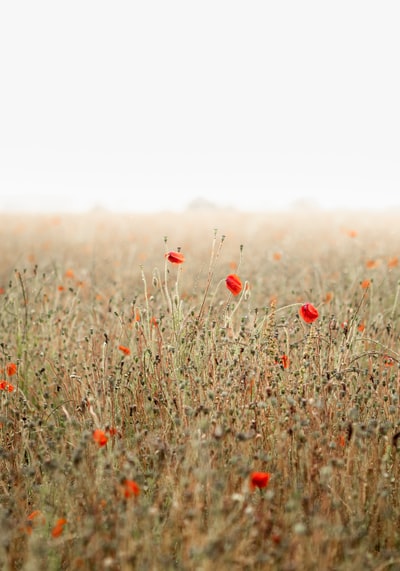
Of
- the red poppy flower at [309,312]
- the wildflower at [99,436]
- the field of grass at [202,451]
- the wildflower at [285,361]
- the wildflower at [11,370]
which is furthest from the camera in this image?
the wildflower at [11,370]

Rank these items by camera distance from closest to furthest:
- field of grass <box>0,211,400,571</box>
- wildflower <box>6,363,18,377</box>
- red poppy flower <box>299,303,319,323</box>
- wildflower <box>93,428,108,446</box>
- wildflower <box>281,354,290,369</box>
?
field of grass <box>0,211,400,571</box>, wildflower <box>93,428,108,446</box>, red poppy flower <box>299,303,319,323</box>, wildflower <box>281,354,290,369</box>, wildflower <box>6,363,18,377</box>

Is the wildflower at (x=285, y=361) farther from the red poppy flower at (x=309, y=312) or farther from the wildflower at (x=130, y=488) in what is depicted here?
the wildflower at (x=130, y=488)

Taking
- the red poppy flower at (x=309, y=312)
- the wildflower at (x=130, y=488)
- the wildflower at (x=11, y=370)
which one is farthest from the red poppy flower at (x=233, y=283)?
the wildflower at (x=11, y=370)

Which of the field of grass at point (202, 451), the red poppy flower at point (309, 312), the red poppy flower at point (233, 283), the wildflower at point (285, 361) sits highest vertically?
the red poppy flower at point (233, 283)

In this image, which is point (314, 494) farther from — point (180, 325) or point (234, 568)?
point (180, 325)

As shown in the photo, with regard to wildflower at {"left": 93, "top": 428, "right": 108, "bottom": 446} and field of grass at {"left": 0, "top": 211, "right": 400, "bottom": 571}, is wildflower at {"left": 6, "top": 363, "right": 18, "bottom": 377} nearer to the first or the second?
field of grass at {"left": 0, "top": 211, "right": 400, "bottom": 571}

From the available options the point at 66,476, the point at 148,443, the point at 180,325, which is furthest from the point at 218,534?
the point at 180,325

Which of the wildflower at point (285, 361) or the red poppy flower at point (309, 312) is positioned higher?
the red poppy flower at point (309, 312)

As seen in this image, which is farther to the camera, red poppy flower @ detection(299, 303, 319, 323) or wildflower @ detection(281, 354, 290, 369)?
wildflower @ detection(281, 354, 290, 369)

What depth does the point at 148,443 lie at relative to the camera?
2412 mm

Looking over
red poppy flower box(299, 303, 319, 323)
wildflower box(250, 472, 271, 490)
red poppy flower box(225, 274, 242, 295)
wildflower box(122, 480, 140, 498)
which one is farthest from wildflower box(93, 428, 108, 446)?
red poppy flower box(299, 303, 319, 323)

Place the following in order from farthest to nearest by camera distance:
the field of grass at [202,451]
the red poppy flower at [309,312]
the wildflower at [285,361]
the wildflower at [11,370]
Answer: the wildflower at [11,370] < the wildflower at [285,361] < the red poppy flower at [309,312] < the field of grass at [202,451]

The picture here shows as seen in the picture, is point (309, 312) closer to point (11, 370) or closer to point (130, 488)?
point (130, 488)

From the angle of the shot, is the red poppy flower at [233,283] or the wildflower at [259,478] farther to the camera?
the red poppy flower at [233,283]
